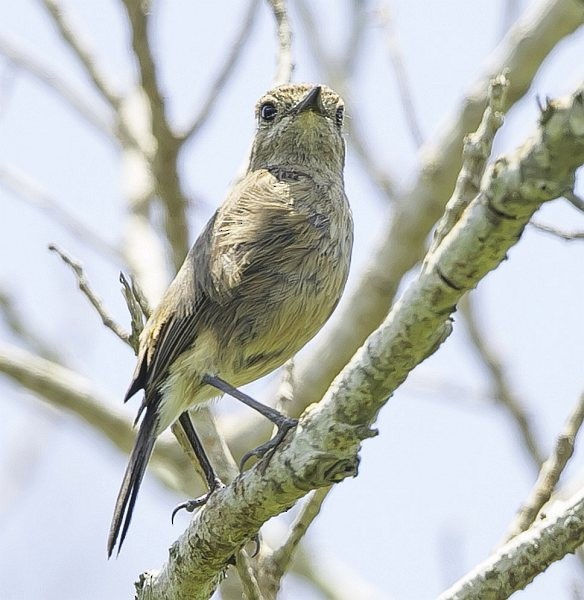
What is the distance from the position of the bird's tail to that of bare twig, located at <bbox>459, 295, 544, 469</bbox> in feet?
6.79

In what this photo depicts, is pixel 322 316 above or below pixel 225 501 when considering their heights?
above

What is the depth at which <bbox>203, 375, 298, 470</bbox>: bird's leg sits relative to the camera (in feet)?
10.9

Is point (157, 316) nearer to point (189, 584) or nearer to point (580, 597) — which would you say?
point (189, 584)

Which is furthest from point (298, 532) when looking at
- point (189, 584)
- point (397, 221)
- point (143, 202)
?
point (143, 202)

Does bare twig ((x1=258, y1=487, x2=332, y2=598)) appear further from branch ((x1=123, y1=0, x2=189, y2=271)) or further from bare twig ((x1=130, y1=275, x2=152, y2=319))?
branch ((x1=123, y1=0, x2=189, y2=271))

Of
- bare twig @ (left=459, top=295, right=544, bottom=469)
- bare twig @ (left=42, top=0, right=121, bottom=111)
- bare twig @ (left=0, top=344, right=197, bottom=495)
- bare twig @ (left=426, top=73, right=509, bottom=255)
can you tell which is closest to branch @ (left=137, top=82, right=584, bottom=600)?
bare twig @ (left=426, top=73, right=509, bottom=255)

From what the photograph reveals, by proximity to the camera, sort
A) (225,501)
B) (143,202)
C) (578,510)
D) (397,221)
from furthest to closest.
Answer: (143,202) → (397,221) → (225,501) → (578,510)

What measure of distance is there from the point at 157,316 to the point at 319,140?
1.20m

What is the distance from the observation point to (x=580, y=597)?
3.74 m

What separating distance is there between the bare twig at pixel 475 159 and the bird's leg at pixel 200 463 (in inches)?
66.5

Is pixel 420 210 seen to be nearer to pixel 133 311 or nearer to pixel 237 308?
pixel 237 308

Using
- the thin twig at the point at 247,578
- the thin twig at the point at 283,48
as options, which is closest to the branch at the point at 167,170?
the thin twig at the point at 283,48

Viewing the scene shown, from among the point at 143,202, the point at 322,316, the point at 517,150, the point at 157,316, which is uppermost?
the point at 143,202

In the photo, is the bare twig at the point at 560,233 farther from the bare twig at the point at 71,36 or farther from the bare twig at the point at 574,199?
the bare twig at the point at 71,36
